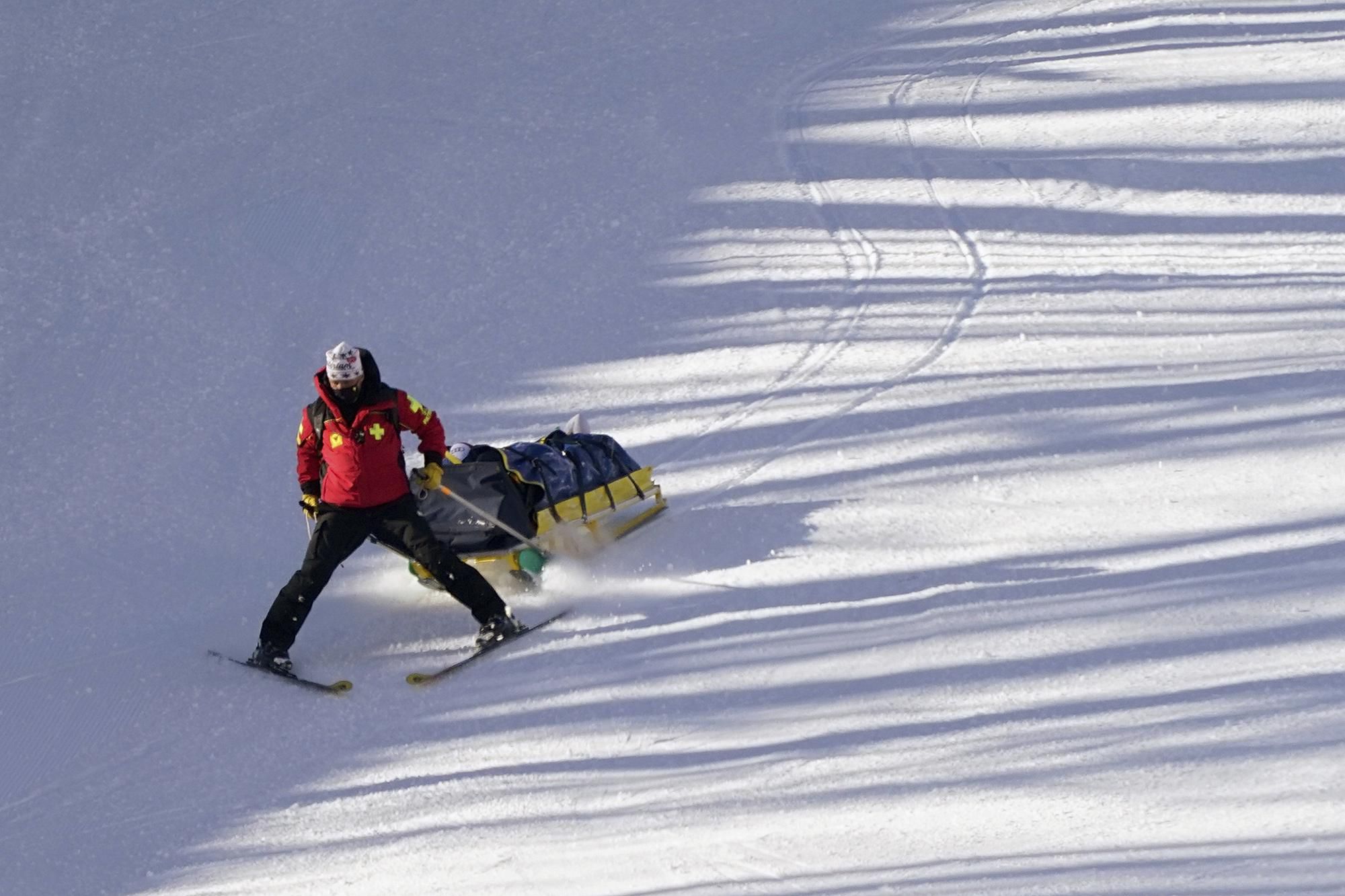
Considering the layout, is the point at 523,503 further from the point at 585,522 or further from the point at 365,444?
the point at 365,444

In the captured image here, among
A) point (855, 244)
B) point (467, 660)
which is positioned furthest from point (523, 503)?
point (855, 244)

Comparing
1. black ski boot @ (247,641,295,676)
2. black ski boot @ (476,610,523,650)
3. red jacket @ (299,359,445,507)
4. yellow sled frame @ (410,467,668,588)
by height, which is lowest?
black ski boot @ (476,610,523,650)

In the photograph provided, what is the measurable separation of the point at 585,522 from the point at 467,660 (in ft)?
3.05

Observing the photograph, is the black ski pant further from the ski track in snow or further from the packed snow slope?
the ski track in snow

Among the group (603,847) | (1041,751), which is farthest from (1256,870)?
(603,847)

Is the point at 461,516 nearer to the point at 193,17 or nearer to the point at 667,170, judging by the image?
the point at 667,170

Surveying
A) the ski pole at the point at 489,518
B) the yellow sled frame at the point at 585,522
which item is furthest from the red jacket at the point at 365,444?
the yellow sled frame at the point at 585,522

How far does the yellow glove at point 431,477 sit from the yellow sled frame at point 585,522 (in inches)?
16.4

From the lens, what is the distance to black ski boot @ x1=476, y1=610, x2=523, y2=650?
627 centimetres

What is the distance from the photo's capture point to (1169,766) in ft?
16.0

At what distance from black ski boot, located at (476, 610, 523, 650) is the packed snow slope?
120 millimetres

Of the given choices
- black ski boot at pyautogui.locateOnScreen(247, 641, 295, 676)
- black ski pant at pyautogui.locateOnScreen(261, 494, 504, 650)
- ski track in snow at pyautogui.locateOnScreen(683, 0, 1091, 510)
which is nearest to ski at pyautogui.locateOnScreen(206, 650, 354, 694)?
black ski boot at pyautogui.locateOnScreen(247, 641, 295, 676)

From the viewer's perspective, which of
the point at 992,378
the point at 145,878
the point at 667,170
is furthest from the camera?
the point at 667,170

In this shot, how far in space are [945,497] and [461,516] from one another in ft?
7.16
